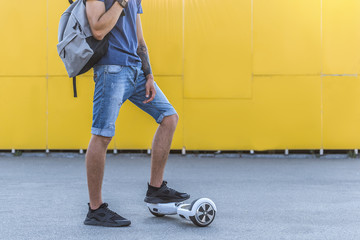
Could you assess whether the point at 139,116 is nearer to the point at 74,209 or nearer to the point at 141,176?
the point at 141,176

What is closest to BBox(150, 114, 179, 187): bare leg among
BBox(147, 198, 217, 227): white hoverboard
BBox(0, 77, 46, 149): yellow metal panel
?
BBox(147, 198, 217, 227): white hoverboard

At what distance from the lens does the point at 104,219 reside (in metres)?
3.31

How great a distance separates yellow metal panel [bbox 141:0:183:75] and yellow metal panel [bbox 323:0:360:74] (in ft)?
7.43

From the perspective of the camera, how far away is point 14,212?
12.8ft

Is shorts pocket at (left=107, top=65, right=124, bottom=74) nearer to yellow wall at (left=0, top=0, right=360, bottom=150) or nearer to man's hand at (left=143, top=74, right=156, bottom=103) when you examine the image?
man's hand at (left=143, top=74, right=156, bottom=103)

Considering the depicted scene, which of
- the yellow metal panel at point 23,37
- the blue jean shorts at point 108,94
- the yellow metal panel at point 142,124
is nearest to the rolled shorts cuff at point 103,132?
A: the blue jean shorts at point 108,94

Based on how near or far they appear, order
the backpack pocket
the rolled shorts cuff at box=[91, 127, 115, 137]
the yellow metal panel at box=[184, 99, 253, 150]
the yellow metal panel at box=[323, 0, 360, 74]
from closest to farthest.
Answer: the backpack pocket < the rolled shorts cuff at box=[91, 127, 115, 137] < the yellow metal panel at box=[323, 0, 360, 74] < the yellow metal panel at box=[184, 99, 253, 150]

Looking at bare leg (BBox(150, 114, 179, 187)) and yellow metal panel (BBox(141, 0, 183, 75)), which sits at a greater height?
yellow metal panel (BBox(141, 0, 183, 75))

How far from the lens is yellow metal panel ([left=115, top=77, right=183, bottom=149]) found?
7.93 m

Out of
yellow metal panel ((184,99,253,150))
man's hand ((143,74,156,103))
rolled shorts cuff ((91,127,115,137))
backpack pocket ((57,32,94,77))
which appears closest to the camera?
backpack pocket ((57,32,94,77))

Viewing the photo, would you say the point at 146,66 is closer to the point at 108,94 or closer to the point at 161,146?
the point at 108,94

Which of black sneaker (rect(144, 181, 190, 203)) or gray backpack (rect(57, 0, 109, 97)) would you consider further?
black sneaker (rect(144, 181, 190, 203))

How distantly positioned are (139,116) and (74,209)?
407cm

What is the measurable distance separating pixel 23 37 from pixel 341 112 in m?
5.11
